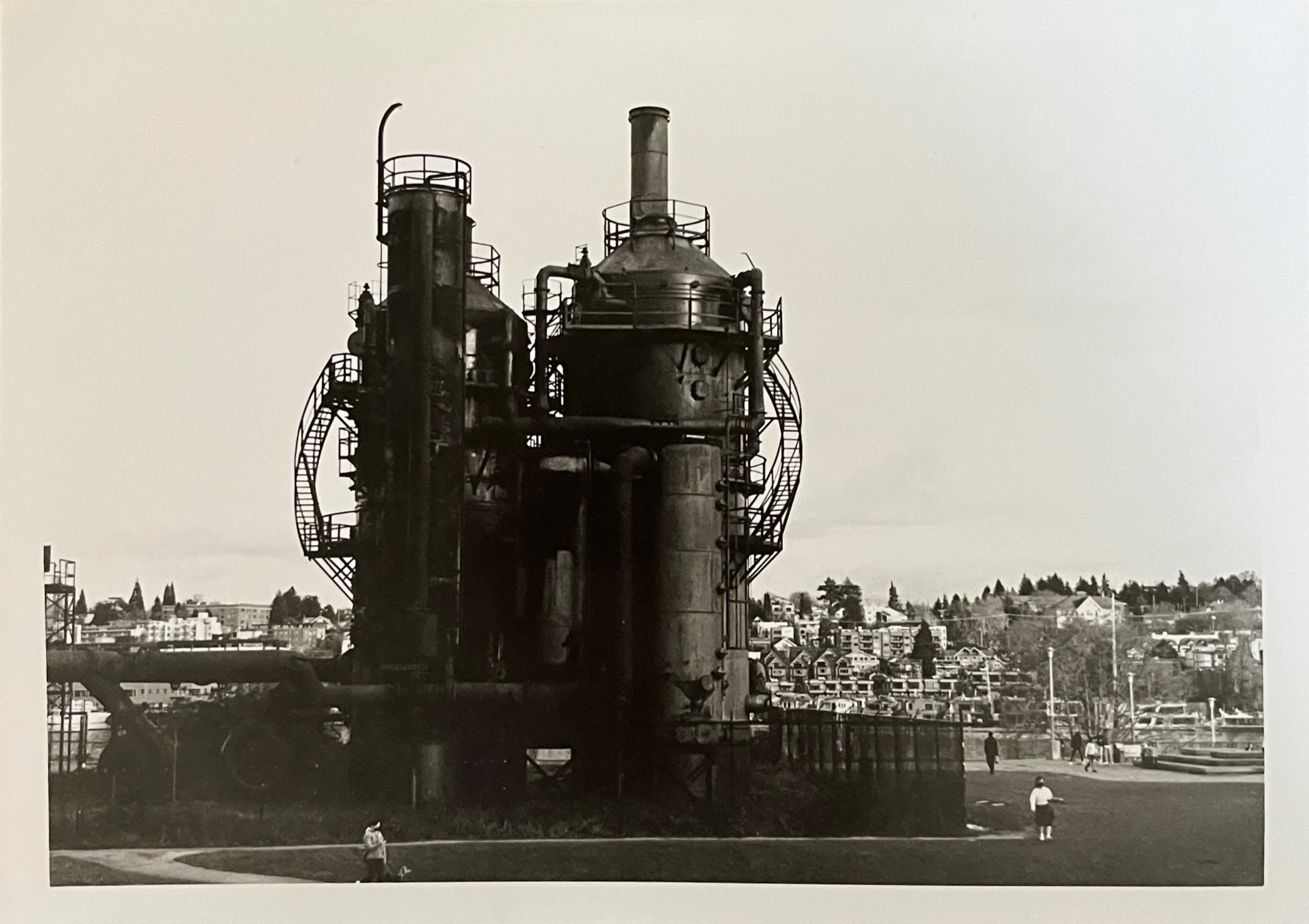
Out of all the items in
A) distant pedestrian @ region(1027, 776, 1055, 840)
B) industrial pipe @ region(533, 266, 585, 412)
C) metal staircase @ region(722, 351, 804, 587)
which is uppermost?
industrial pipe @ region(533, 266, 585, 412)

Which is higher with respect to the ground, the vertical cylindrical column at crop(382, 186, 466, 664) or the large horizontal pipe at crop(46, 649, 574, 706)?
the vertical cylindrical column at crop(382, 186, 466, 664)

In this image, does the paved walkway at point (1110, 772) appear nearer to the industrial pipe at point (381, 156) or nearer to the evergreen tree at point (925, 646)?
the evergreen tree at point (925, 646)

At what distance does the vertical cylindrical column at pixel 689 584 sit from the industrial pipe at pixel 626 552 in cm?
26

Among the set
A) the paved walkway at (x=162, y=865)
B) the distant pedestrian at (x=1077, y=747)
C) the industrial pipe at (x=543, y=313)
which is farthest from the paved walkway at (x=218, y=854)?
the industrial pipe at (x=543, y=313)

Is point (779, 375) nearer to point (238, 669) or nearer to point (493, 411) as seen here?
point (493, 411)

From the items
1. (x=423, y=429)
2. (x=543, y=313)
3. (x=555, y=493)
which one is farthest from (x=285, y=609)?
(x=543, y=313)

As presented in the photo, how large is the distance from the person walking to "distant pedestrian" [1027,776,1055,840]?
371 mm

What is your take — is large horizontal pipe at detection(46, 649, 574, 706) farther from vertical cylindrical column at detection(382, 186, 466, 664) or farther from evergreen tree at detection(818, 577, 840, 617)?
evergreen tree at detection(818, 577, 840, 617)

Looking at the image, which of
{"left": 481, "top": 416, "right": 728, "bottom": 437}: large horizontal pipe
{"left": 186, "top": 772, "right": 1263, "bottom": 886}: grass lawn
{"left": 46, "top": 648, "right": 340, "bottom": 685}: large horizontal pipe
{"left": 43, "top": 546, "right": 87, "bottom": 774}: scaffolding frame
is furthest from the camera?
{"left": 481, "top": 416, "right": 728, "bottom": 437}: large horizontal pipe

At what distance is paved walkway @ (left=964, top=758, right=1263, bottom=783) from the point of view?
444 inches

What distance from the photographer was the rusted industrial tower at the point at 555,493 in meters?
12.1

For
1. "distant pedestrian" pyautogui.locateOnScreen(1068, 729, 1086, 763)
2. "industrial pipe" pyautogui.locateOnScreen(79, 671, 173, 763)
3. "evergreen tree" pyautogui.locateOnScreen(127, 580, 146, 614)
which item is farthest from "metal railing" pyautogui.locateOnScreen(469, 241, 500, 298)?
"distant pedestrian" pyautogui.locateOnScreen(1068, 729, 1086, 763)

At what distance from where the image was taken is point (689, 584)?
13070mm

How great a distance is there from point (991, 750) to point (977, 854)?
869mm
